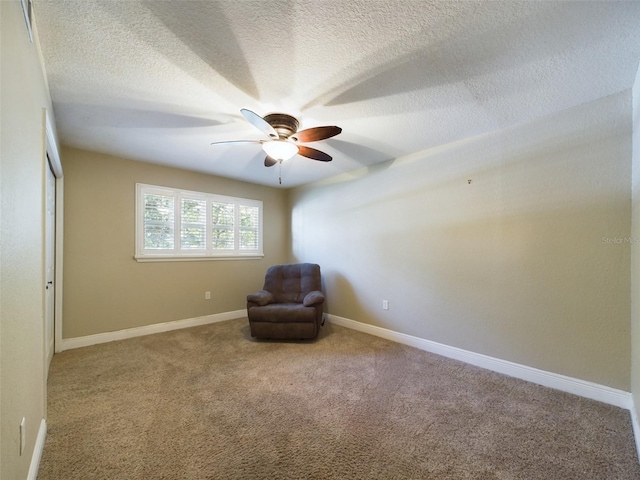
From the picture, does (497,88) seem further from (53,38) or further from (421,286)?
→ (53,38)

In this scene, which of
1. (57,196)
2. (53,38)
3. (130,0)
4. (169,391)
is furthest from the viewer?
(57,196)

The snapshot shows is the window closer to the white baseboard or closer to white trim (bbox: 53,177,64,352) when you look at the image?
white trim (bbox: 53,177,64,352)

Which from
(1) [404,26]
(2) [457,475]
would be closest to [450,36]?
(1) [404,26]

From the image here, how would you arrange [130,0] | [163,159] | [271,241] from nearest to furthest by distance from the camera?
[130,0]
[163,159]
[271,241]

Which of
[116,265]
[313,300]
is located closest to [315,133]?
[313,300]

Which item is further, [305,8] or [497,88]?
[497,88]

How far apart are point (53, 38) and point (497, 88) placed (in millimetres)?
2905

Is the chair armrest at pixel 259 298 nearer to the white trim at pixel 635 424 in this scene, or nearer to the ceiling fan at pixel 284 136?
the ceiling fan at pixel 284 136

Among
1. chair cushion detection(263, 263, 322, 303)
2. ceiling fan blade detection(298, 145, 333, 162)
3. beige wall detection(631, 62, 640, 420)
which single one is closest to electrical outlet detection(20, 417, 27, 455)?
ceiling fan blade detection(298, 145, 333, 162)

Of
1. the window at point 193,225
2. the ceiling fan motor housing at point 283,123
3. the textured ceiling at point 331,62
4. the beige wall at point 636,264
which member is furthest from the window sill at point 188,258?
the beige wall at point 636,264

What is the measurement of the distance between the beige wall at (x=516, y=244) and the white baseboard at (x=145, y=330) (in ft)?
7.23

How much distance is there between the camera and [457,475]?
4.61 ft

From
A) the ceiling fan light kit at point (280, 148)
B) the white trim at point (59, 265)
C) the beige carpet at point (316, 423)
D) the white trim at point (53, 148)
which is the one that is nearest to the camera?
the beige carpet at point (316, 423)

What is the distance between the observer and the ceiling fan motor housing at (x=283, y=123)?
89.7 inches
